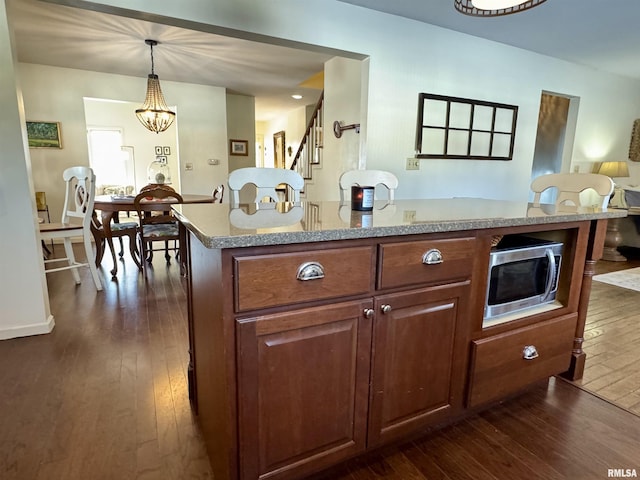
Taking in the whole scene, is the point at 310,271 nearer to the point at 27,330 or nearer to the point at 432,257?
the point at 432,257

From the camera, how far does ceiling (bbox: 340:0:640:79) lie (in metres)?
2.78

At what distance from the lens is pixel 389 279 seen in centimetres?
113

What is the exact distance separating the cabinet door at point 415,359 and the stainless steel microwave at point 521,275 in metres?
0.20

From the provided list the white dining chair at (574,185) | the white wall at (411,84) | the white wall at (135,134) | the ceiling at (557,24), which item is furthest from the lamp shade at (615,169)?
the white wall at (135,134)

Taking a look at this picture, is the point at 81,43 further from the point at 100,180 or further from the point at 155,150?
the point at 100,180

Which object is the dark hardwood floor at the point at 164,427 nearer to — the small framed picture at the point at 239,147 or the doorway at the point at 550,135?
the doorway at the point at 550,135

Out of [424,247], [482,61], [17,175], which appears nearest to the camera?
[424,247]

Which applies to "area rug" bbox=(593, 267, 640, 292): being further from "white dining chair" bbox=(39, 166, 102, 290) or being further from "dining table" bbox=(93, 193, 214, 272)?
"white dining chair" bbox=(39, 166, 102, 290)

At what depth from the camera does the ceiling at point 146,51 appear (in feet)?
10.4

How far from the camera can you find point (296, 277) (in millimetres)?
976

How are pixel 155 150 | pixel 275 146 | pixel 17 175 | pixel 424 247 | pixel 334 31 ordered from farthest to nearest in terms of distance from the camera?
pixel 275 146, pixel 155 150, pixel 334 31, pixel 17 175, pixel 424 247

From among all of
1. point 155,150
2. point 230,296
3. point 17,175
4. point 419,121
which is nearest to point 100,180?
point 155,150

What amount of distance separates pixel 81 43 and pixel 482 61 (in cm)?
404

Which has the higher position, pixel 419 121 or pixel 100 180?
pixel 419 121
